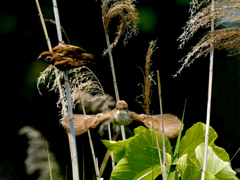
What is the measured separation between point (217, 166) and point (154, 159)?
0.17 meters

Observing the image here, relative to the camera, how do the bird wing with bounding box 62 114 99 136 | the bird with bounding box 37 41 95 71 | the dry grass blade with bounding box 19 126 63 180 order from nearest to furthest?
the bird with bounding box 37 41 95 71
the bird wing with bounding box 62 114 99 136
the dry grass blade with bounding box 19 126 63 180

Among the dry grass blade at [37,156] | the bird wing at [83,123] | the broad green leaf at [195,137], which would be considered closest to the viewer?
the bird wing at [83,123]

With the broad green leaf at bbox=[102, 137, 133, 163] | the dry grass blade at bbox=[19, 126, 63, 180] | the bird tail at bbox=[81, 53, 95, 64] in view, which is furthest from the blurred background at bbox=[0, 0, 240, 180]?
the bird tail at bbox=[81, 53, 95, 64]

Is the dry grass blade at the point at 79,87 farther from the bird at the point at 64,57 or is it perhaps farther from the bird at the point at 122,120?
the bird at the point at 64,57

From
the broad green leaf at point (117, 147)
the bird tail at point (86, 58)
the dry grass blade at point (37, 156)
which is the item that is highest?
the bird tail at point (86, 58)

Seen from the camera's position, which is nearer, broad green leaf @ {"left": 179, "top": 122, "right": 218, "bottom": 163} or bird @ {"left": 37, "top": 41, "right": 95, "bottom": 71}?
bird @ {"left": 37, "top": 41, "right": 95, "bottom": 71}

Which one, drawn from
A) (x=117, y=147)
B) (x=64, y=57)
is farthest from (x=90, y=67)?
(x=64, y=57)

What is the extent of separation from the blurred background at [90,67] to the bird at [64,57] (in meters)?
0.84

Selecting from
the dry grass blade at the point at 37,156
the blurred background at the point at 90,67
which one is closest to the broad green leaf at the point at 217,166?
the blurred background at the point at 90,67

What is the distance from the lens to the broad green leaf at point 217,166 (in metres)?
0.69

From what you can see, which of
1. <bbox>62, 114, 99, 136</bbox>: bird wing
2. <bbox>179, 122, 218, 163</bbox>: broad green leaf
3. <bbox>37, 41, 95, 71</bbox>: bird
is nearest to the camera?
<bbox>37, 41, 95, 71</bbox>: bird

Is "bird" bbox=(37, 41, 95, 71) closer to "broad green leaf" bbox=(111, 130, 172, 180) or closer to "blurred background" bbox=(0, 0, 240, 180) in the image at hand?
"broad green leaf" bbox=(111, 130, 172, 180)

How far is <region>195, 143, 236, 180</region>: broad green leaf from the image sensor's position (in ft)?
2.25

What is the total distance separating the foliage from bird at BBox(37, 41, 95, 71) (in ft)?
0.96
